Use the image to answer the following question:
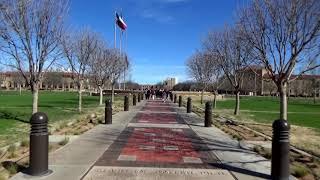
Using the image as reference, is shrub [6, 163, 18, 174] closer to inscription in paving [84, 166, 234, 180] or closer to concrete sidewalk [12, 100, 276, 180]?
concrete sidewalk [12, 100, 276, 180]

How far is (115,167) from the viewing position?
9922 mm

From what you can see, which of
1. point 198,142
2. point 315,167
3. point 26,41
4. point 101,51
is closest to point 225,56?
point 101,51

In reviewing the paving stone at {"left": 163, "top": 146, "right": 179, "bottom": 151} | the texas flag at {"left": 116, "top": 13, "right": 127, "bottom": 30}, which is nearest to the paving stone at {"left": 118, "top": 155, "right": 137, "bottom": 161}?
the paving stone at {"left": 163, "top": 146, "right": 179, "bottom": 151}

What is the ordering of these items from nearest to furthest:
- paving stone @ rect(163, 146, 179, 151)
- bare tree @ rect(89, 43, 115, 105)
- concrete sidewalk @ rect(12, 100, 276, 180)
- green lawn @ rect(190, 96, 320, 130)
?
concrete sidewalk @ rect(12, 100, 276, 180)
paving stone @ rect(163, 146, 179, 151)
green lawn @ rect(190, 96, 320, 130)
bare tree @ rect(89, 43, 115, 105)

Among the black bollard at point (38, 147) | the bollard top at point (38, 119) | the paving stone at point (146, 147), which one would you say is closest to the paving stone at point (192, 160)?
the paving stone at point (146, 147)

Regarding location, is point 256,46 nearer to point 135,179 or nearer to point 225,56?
point 135,179

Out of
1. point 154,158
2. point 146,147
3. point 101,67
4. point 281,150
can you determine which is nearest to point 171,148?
point 146,147

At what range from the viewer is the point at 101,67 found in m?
47.2

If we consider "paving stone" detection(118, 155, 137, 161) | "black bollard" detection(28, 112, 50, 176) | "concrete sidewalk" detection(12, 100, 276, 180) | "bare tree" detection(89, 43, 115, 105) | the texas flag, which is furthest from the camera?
the texas flag

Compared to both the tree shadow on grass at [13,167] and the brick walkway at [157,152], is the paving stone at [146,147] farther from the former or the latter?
the tree shadow on grass at [13,167]

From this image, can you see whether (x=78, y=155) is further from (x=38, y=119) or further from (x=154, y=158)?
(x=38, y=119)

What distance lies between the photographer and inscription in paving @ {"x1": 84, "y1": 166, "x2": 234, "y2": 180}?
9.06 meters

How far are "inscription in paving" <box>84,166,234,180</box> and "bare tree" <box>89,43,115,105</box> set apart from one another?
34.6 metres

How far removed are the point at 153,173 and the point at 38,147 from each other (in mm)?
2103
